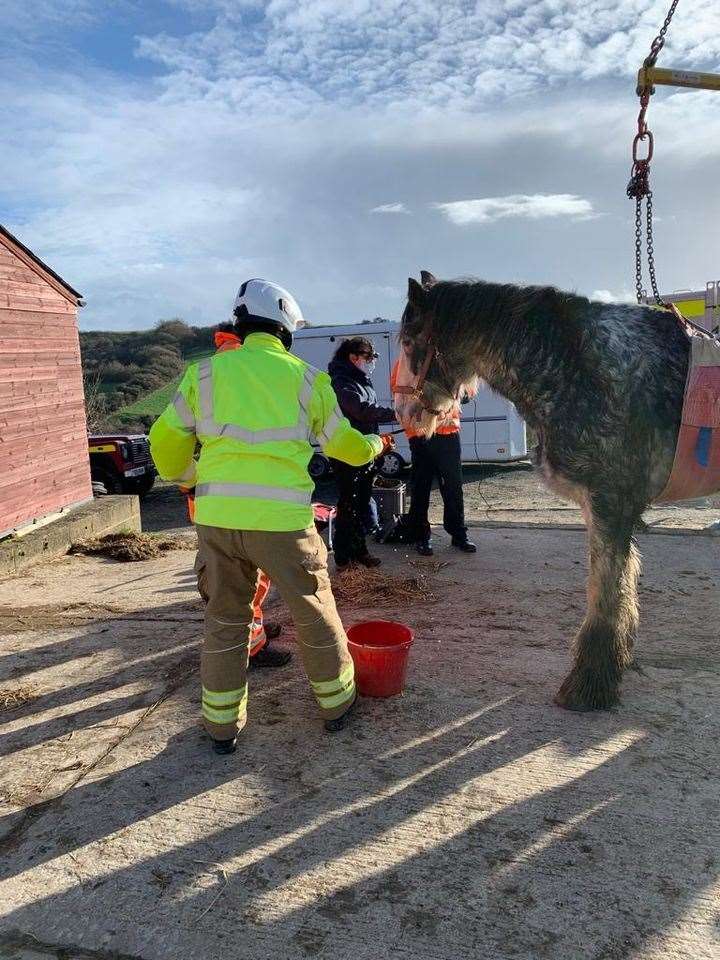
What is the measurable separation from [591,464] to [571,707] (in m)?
1.26

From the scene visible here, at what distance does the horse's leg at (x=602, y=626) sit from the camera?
3.23m

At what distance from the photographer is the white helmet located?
3.02 metres

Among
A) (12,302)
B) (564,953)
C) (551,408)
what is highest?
(12,302)

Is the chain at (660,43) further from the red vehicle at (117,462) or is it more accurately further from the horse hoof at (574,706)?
the red vehicle at (117,462)

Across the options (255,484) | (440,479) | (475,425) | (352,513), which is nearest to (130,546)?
(352,513)

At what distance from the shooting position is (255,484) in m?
2.82

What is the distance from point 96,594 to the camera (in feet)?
17.9

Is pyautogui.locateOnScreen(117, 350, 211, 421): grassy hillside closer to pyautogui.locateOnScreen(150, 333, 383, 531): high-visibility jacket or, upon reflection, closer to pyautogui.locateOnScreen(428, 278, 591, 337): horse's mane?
pyautogui.locateOnScreen(428, 278, 591, 337): horse's mane

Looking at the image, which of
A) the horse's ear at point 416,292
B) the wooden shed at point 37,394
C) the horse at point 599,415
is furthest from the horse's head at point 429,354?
the wooden shed at point 37,394

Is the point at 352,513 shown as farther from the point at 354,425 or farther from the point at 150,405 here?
the point at 150,405

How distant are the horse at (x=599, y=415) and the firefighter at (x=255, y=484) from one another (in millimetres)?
1010

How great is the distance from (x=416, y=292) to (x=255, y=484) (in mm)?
1706

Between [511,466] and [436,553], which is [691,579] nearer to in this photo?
[436,553]

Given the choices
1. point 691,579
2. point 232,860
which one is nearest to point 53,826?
point 232,860
